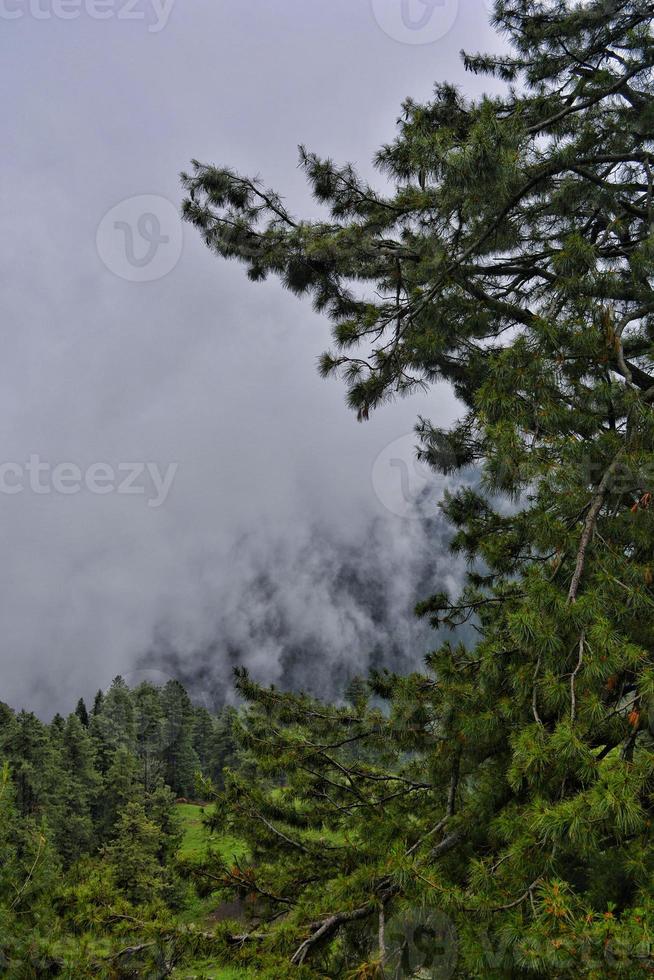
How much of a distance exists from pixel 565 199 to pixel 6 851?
25.0ft

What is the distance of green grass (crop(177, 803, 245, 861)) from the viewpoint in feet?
17.9

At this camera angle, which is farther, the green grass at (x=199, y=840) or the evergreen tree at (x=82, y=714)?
the evergreen tree at (x=82, y=714)

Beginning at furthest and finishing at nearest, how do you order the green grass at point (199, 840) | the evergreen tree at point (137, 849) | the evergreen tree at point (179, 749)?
the evergreen tree at point (179, 749) → the evergreen tree at point (137, 849) → the green grass at point (199, 840)

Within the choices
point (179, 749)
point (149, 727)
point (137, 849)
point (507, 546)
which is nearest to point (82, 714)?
point (149, 727)

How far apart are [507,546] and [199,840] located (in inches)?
476

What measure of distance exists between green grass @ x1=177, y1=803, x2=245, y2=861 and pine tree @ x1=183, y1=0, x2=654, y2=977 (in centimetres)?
39

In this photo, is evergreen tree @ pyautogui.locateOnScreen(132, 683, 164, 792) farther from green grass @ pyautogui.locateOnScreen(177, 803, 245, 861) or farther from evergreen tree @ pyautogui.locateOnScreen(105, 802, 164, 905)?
evergreen tree @ pyautogui.locateOnScreen(105, 802, 164, 905)

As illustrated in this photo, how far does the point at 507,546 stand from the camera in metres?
6.36

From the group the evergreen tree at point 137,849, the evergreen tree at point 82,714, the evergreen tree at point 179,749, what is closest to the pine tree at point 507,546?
the evergreen tree at point 137,849

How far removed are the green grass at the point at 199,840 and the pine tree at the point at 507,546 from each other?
0.39 metres

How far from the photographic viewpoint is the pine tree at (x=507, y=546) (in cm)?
297

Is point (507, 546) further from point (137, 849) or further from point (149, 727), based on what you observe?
point (149, 727)

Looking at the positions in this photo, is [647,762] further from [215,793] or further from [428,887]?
[215,793]

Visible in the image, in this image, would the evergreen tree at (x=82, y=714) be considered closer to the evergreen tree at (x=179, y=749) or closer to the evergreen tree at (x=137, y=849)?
Answer: the evergreen tree at (x=179, y=749)
